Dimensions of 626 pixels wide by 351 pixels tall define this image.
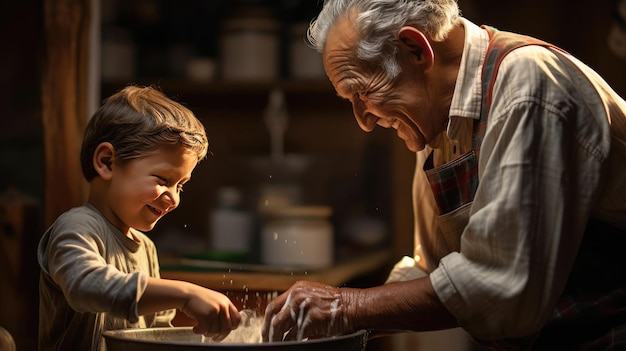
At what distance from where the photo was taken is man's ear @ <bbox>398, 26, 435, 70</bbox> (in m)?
1.66

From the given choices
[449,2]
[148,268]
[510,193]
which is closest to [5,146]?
[148,268]

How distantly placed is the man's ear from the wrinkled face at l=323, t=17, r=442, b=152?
15 mm

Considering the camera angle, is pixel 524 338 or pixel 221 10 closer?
pixel 524 338

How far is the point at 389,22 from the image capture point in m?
1.67

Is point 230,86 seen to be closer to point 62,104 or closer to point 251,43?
point 251,43

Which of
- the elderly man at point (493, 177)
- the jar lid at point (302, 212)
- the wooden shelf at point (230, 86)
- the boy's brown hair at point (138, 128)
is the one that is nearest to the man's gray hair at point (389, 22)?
the elderly man at point (493, 177)

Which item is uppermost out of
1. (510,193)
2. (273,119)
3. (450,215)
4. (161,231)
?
(510,193)

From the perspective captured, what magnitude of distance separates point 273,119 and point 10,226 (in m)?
1.79

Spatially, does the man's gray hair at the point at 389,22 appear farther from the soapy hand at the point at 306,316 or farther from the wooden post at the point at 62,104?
the wooden post at the point at 62,104

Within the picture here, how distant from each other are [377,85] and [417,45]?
11cm

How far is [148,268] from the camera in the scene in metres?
1.76

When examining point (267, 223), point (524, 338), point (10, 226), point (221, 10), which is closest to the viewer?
point (524, 338)

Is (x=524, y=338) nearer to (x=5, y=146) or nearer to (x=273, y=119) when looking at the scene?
(x=5, y=146)

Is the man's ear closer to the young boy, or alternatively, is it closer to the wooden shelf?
the young boy
